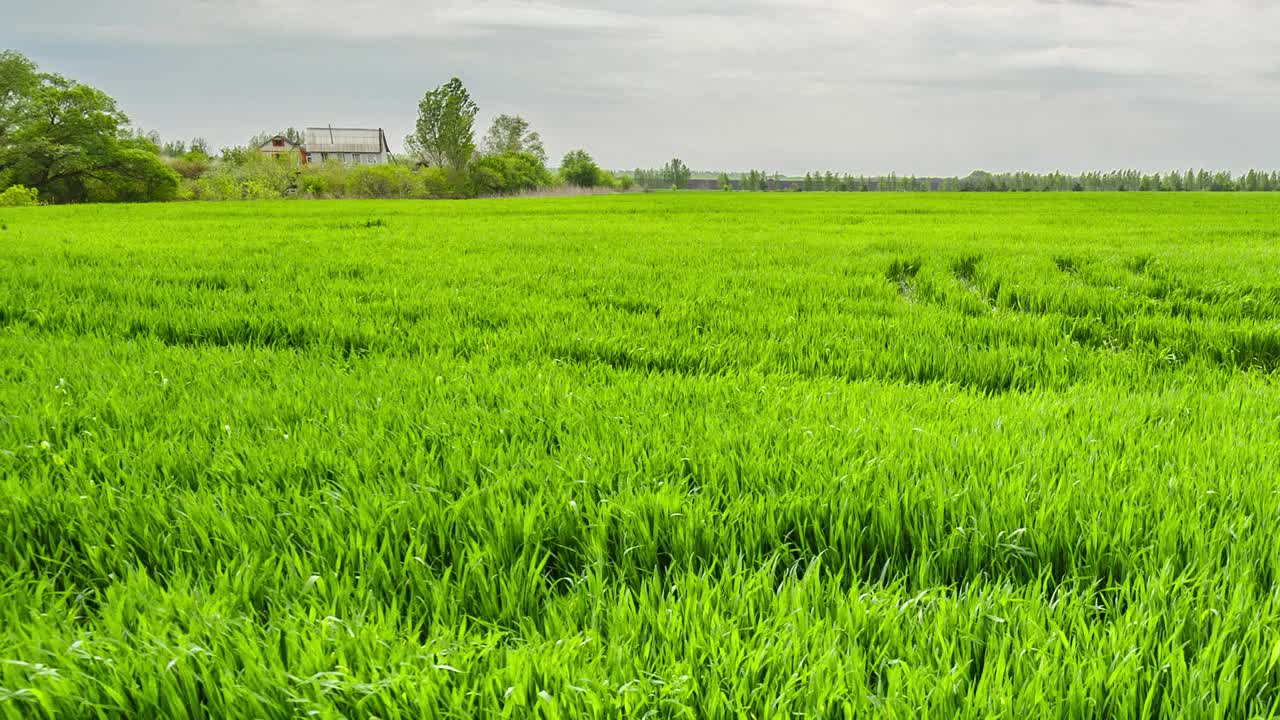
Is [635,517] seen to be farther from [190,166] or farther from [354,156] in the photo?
[354,156]

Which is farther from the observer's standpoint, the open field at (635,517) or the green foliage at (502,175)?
the green foliage at (502,175)

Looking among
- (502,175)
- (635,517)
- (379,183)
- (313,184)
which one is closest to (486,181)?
(502,175)

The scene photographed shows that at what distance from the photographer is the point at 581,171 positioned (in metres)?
103

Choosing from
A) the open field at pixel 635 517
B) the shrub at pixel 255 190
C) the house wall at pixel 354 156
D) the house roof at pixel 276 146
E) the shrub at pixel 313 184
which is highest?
the house roof at pixel 276 146

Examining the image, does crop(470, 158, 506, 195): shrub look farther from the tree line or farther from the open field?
the open field

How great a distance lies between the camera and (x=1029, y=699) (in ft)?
4.50

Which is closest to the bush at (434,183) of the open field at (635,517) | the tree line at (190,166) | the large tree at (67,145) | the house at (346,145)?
the tree line at (190,166)

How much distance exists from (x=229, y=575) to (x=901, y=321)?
5.01m

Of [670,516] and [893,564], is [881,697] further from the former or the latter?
[670,516]

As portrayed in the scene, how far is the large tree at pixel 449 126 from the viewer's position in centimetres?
7000

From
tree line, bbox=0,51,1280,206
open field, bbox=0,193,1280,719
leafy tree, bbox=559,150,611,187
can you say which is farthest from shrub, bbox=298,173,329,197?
open field, bbox=0,193,1280,719

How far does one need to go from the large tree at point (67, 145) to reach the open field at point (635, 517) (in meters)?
64.8

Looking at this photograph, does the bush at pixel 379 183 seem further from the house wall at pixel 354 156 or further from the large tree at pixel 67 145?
the house wall at pixel 354 156

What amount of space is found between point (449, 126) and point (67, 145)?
3090 centimetres
